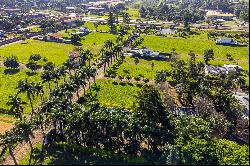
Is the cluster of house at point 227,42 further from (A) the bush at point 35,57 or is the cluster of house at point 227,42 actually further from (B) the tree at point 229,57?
(A) the bush at point 35,57

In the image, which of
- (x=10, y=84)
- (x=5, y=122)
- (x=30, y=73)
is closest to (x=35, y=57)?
(x=30, y=73)

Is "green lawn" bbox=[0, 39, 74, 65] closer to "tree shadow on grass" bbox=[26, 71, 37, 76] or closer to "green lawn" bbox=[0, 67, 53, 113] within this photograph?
"tree shadow on grass" bbox=[26, 71, 37, 76]

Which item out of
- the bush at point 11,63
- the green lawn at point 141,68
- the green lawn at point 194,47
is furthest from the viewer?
the green lawn at point 194,47

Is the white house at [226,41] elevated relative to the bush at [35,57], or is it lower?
elevated

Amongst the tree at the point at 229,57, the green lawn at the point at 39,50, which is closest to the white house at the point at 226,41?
the tree at the point at 229,57

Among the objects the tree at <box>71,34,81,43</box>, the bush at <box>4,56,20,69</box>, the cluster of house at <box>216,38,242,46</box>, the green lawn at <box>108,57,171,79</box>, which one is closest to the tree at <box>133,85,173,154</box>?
the green lawn at <box>108,57,171,79</box>

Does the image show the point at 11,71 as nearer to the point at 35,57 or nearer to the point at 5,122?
the point at 35,57
